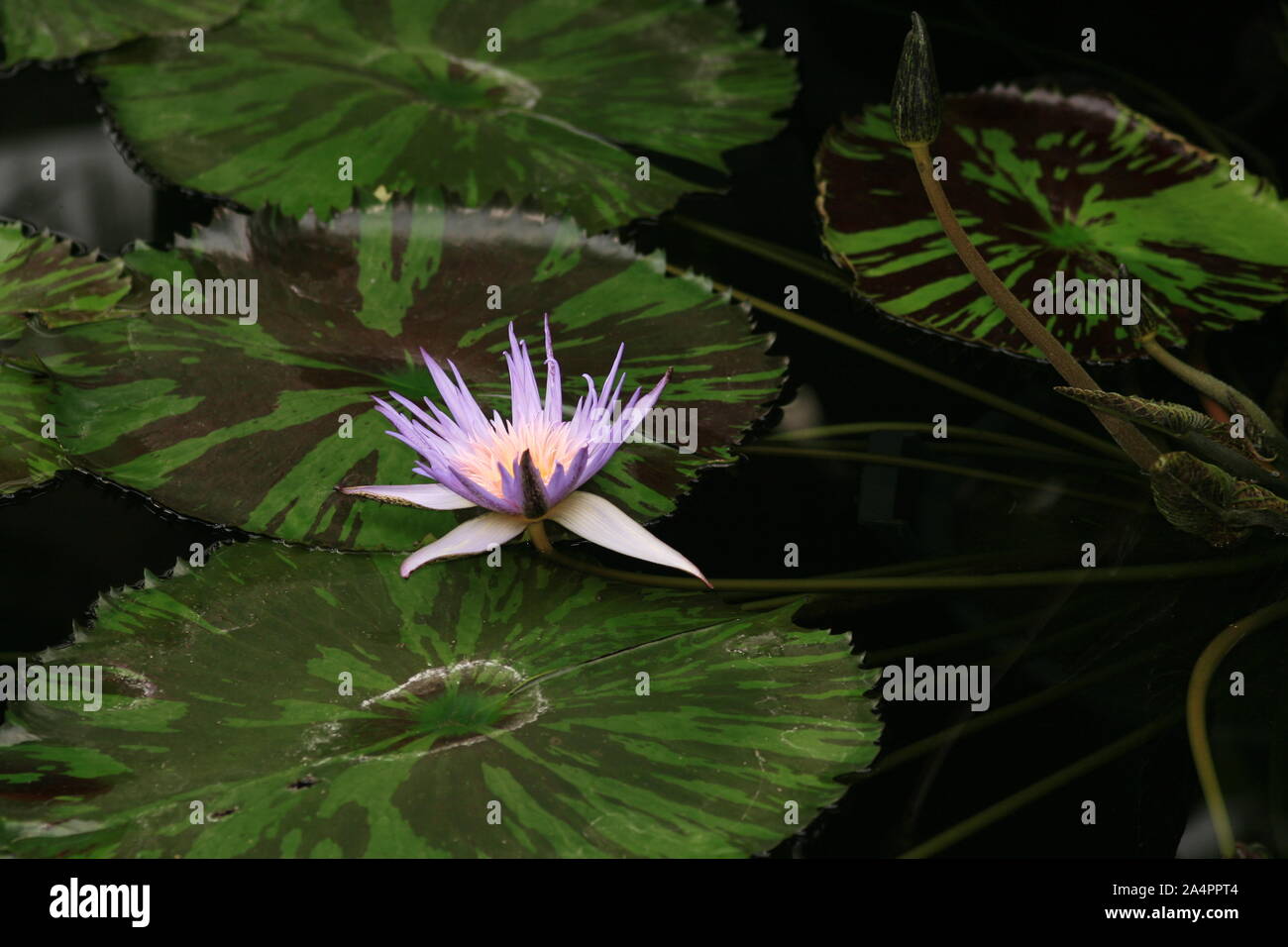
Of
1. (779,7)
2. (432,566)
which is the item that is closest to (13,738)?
(432,566)

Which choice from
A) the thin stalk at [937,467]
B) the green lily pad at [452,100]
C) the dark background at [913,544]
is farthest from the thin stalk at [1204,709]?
the green lily pad at [452,100]

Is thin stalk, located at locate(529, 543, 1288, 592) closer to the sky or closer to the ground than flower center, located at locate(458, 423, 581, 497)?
closer to the ground

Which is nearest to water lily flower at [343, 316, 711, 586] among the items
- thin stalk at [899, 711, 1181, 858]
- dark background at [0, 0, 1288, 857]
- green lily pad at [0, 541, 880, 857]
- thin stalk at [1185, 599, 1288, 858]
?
green lily pad at [0, 541, 880, 857]

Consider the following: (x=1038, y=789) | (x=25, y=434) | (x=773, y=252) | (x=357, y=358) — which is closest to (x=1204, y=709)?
(x=1038, y=789)

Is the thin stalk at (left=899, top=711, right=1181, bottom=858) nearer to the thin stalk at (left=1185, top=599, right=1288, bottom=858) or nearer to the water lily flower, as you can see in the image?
the thin stalk at (left=1185, top=599, right=1288, bottom=858)

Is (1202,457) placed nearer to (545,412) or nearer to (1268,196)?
(1268,196)
